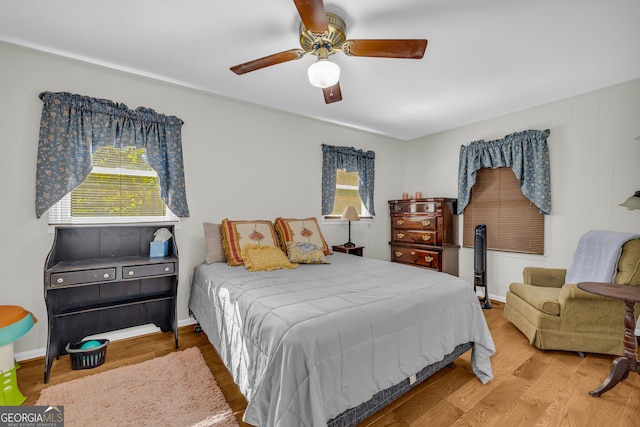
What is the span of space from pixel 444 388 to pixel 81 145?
3.54m

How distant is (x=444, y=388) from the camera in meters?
1.97

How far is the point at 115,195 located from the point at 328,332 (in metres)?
2.57

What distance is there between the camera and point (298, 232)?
11.0ft

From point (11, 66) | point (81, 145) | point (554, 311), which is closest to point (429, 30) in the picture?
point (554, 311)

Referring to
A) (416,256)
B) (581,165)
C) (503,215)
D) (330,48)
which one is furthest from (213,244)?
(581,165)

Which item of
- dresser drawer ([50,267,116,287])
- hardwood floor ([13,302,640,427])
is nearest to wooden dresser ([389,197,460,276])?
hardwood floor ([13,302,640,427])

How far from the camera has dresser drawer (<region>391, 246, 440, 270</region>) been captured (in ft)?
13.6

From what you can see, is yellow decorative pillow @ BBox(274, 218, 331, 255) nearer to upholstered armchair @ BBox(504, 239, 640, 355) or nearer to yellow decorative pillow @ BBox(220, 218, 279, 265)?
yellow decorative pillow @ BBox(220, 218, 279, 265)

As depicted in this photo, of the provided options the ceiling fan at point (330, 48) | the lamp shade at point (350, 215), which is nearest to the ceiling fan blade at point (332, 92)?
the ceiling fan at point (330, 48)

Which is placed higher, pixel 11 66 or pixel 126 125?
pixel 11 66

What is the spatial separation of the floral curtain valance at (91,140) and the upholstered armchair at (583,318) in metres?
3.56

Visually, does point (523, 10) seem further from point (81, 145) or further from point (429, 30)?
point (81, 145)

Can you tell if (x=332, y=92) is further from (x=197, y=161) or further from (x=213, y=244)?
(x=213, y=244)

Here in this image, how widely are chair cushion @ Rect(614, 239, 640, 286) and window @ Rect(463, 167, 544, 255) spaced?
106 cm
